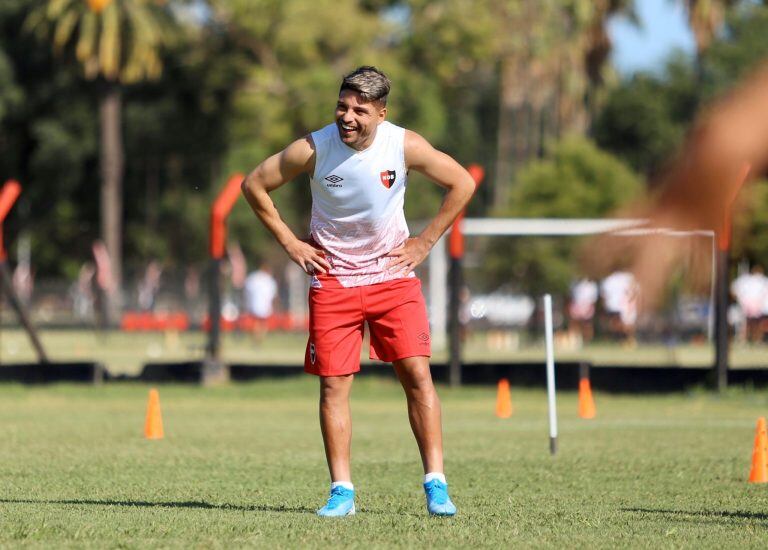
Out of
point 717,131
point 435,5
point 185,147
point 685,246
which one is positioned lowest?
point 685,246

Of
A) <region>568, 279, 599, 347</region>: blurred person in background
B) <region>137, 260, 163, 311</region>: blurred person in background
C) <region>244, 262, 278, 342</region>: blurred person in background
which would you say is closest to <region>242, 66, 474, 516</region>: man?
<region>568, 279, 599, 347</region>: blurred person in background

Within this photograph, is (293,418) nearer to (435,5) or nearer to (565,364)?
(565,364)

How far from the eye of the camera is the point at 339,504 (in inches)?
277

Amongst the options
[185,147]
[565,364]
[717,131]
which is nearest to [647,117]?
[185,147]

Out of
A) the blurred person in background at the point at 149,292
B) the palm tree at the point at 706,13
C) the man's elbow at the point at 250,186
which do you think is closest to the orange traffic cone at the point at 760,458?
the man's elbow at the point at 250,186

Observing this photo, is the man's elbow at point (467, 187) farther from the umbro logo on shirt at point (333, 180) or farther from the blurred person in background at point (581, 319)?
the blurred person in background at point (581, 319)

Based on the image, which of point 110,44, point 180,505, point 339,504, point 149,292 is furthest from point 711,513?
point 110,44

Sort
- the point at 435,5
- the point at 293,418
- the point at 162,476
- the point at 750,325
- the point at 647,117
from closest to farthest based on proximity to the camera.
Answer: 1. the point at 162,476
2. the point at 293,418
3. the point at 750,325
4. the point at 435,5
5. the point at 647,117

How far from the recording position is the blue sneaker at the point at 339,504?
7027mm

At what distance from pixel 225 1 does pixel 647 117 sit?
3300 cm

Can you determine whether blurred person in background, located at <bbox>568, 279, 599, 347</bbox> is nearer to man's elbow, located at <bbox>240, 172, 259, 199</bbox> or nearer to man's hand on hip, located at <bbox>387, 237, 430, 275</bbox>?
man's hand on hip, located at <bbox>387, 237, 430, 275</bbox>

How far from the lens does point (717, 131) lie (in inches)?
112

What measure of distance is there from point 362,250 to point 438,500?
1.23 metres

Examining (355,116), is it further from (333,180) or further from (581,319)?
(581,319)
